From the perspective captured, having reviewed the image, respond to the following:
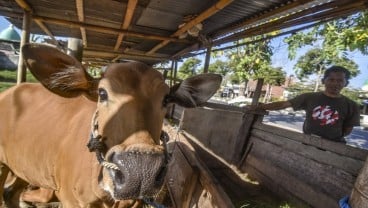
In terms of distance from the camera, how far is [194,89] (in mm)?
2521

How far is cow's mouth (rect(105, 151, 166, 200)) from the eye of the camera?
159cm

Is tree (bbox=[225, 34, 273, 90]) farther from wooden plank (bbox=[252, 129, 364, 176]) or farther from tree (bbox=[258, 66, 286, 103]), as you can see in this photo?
wooden plank (bbox=[252, 129, 364, 176])

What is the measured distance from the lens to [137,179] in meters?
1.59

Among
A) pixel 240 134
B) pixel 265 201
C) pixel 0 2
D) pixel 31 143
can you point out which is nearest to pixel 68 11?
pixel 0 2

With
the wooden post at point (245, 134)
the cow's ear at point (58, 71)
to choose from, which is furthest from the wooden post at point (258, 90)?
the cow's ear at point (58, 71)

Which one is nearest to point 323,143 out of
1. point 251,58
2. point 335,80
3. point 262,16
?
point 335,80

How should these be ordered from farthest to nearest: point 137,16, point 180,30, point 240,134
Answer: point 180,30, point 137,16, point 240,134

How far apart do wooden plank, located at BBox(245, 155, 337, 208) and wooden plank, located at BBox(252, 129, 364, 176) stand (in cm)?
29

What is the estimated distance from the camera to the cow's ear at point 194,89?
240 cm

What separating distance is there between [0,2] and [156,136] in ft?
14.3

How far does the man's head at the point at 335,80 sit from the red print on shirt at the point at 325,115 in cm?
23

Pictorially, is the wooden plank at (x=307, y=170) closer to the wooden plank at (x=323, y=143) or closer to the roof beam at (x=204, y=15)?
the wooden plank at (x=323, y=143)

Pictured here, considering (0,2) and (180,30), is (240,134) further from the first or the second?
(0,2)

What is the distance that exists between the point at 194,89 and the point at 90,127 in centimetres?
91
